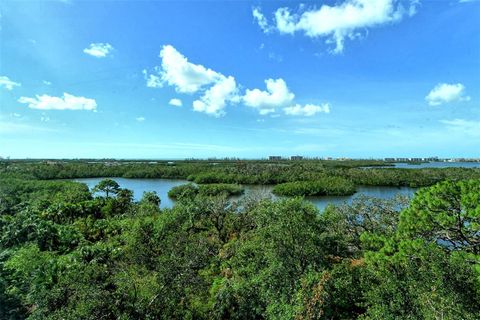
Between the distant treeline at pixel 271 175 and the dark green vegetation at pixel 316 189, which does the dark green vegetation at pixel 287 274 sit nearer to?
the dark green vegetation at pixel 316 189

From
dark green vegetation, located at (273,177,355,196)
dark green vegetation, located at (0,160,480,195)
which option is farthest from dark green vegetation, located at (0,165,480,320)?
dark green vegetation, located at (0,160,480,195)

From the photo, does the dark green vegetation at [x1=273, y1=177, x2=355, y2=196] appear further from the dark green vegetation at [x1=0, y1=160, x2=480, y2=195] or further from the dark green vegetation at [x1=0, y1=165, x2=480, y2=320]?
the dark green vegetation at [x1=0, y1=165, x2=480, y2=320]

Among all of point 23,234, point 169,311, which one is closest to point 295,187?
point 23,234

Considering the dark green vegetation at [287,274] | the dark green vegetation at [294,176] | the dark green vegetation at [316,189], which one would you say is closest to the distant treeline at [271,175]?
the dark green vegetation at [294,176]

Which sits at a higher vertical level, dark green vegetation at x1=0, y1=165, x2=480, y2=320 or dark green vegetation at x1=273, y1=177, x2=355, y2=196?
dark green vegetation at x1=0, y1=165, x2=480, y2=320

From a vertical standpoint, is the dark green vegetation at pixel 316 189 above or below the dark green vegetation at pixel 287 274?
below

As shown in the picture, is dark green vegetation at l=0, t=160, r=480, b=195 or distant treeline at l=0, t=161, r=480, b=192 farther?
distant treeline at l=0, t=161, r=480, b=192

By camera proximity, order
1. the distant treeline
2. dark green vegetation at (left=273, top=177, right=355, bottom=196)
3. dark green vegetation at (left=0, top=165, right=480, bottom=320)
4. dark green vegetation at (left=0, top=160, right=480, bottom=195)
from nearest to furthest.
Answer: dark green vegetation at (left=0, top=165, right=480, bottom=320) < dark green vegetation at (left=273, top=177, right=355, bottom=196) < dark green vegetation at (left=0, top=160, right=480, bottom=195) < the distant treeline

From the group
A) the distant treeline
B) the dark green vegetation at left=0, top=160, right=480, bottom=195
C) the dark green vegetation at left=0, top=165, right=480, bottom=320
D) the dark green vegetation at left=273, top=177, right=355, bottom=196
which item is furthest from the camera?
the distant treeline

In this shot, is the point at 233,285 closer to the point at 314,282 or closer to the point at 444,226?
the point at 314,282

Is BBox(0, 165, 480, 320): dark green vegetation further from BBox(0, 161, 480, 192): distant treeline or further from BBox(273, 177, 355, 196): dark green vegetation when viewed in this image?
BBox(0, 161, 480, 192): distant treeline

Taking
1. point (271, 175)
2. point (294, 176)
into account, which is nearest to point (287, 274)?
point (294, 176)
